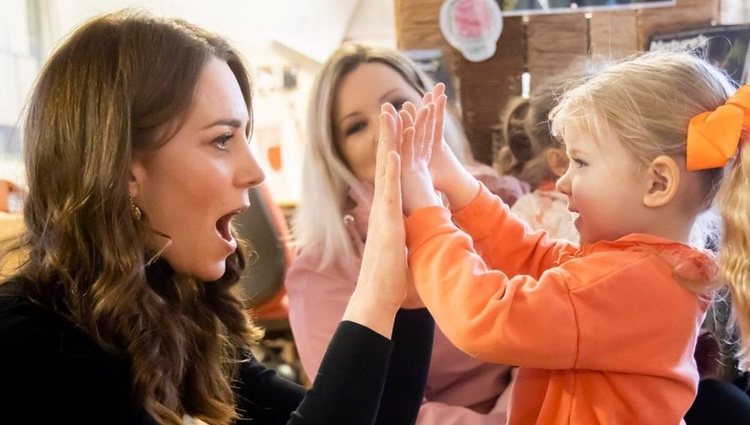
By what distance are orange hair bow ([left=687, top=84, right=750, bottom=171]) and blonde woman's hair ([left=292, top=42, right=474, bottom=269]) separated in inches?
34.2

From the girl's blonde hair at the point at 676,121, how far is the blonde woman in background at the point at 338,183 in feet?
2.27

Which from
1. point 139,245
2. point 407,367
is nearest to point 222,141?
point 139,245

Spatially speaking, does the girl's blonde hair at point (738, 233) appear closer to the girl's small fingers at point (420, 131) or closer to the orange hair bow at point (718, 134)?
the orange hair bow at point (718, 134)

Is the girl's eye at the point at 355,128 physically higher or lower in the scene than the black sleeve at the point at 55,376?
higher

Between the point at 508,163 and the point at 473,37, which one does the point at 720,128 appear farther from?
the point at 473,37

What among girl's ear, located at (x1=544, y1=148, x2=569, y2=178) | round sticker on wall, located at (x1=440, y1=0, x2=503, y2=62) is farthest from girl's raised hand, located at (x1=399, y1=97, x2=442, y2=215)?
round sticker on wall, located at (x1=440, y1=0, x2=503, y2=62)

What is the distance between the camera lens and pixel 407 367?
117 centimetres

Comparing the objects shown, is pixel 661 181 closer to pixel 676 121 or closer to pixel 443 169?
pixel 676 121

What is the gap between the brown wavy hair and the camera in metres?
0.95

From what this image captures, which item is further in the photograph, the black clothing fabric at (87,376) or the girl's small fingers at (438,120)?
the girl's small fingers at (438,120)

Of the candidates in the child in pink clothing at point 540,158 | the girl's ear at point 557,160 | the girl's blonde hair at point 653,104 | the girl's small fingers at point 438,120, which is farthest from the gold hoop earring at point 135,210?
the girl's ear at point 557,160

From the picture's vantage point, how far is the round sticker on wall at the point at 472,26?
2.07m

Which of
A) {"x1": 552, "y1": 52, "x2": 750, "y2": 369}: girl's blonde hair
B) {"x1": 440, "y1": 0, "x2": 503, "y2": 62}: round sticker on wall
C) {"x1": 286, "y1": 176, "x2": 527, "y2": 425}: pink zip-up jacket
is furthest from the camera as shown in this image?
{"x1": 440, "y1": 0, "x2": 503, "y2": 62}: round sticker on wall

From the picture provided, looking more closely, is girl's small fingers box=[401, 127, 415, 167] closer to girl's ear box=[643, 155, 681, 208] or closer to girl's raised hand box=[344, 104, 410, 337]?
girl's raised hand box=[344, 104, 410, 337]
